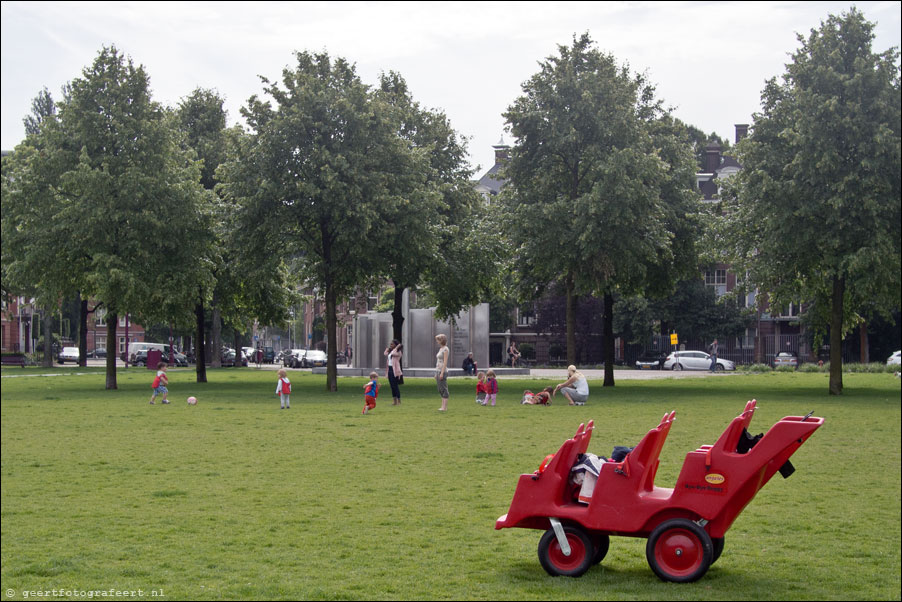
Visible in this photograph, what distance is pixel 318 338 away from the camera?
13300 cm

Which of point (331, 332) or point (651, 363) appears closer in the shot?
point (331, 332)

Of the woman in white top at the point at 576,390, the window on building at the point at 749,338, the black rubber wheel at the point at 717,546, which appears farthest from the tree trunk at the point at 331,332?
the window on building at the point at 749,338

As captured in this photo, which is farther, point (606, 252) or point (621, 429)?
point (606, 252)

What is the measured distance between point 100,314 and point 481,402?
14.5m

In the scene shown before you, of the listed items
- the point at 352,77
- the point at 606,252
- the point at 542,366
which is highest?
the point at 352,77

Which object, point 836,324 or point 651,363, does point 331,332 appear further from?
point 651,363

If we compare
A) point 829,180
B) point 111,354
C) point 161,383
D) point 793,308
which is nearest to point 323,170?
point 161,383

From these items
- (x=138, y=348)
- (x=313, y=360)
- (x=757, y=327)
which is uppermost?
(x=757, y=327)

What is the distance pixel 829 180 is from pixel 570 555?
90.6ft

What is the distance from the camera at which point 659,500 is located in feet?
27.1

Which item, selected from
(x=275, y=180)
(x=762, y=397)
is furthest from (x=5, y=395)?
(x=762, y=397)

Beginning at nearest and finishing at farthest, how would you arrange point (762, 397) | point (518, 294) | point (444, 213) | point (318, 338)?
1. point (762, 397)
2. point (518, 294)
3. point (444, 213)
4. point (318, 338)

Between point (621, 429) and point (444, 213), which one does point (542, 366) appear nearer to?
point (444, 213)

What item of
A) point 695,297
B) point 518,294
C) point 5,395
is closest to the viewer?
point 5,395
